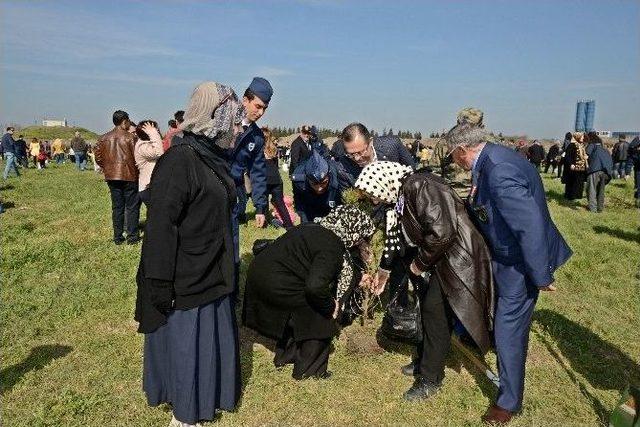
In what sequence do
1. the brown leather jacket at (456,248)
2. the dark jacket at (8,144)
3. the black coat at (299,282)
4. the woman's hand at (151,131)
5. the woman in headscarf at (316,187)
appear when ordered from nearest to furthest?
1. the brown leather jacket at (456,248)
2. the black coat at (299,282)
3. the woman in headscarf at (316,187)
4. the woman's hand at (151,131)
5. the dark jacket at (8,144)

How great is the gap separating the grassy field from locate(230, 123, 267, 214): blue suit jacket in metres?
1.54

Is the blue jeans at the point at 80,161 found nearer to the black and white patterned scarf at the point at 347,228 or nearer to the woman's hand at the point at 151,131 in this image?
the woman's hand at the point at 151,131

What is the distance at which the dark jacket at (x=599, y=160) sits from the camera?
11.7 m

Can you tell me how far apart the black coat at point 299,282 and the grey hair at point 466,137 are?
1158 mm

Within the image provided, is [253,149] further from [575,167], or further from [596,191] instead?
[596,191]

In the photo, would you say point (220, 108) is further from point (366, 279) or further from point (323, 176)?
point (366, 279)

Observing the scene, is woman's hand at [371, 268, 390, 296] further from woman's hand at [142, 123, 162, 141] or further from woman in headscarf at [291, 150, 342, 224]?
woman's hand at [142, 123, 162, 141]

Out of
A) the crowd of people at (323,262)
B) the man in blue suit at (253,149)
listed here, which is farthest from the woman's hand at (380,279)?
the man in blue suit at (253,149)

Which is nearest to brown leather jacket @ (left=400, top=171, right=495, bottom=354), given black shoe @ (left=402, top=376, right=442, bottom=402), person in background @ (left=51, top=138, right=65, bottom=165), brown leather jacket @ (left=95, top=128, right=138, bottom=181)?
black shoe @ (left=402, top=376, right=442, bottom=402)

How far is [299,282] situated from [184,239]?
1.21m

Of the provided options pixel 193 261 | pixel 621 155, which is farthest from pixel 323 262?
pixel 621 155

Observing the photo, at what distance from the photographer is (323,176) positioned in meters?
4.74

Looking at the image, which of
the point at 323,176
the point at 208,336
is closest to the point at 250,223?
the point at 323,176

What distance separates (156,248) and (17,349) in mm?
2684
